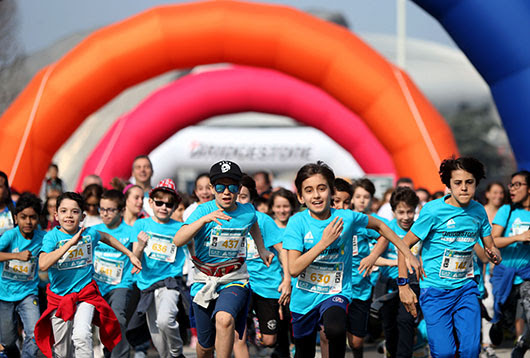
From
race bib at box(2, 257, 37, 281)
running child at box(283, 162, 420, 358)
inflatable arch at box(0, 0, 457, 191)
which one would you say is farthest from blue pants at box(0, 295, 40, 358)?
inflatable arch at box(0, 0, 457, 191)

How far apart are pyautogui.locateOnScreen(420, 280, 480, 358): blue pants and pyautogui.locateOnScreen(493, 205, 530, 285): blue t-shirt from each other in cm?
194

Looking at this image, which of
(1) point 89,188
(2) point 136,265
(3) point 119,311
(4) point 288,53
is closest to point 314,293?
(2) point 136,265

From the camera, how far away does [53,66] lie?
38.9 ft

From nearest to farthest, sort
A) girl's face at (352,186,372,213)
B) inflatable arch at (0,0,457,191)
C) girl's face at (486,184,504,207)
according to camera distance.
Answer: girl's face at (352,186,372,213) < girl's face at (486,184,504,207) < inflatable arch at (0,0,457,191)

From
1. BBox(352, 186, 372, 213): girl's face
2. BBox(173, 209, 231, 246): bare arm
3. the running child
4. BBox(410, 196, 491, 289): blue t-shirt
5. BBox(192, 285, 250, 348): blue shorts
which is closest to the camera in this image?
the running child

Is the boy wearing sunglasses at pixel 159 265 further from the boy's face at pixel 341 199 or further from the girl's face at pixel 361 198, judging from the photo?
the girl's face at pixel 361 198

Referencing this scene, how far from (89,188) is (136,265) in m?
2.05

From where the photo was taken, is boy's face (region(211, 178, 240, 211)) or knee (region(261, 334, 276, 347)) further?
Result: knee (region(261, 334, 276, 347))

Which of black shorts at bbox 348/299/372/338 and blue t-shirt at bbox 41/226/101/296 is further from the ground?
blue t-shirt at bbox 41/226/101/296

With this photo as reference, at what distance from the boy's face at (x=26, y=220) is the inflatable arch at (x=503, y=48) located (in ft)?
17.8

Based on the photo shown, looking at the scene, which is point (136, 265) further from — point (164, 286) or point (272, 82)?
point (272, 82)

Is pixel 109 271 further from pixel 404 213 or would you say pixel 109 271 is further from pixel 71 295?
pixel 404 213

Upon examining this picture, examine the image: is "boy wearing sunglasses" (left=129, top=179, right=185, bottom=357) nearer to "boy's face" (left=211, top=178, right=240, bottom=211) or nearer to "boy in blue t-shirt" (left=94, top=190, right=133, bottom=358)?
"boy in blue t-shirt" (left=94, top=190, right=133, bottom=358)

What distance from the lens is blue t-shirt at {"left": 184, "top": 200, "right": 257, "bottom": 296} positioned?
5.40m
